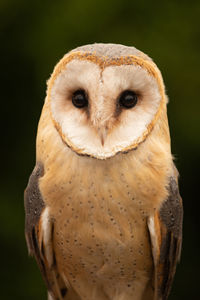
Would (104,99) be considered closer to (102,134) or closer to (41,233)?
(102,134)

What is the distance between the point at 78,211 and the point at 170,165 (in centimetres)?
37

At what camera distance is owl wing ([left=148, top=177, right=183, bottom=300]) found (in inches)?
77.8

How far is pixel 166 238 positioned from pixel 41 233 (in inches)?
18.7

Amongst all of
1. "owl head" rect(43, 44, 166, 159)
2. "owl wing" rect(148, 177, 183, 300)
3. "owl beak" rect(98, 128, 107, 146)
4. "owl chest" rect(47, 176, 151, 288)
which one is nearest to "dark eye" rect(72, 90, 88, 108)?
"owl head" rect(43, 44, 166, 159)

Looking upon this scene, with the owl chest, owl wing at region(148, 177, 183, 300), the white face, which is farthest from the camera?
owl wing at region(148, 177, 183, 300)

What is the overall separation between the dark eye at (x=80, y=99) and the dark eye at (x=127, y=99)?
4.5 inches

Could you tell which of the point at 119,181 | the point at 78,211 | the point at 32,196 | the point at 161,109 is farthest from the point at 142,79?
the point at 32,196

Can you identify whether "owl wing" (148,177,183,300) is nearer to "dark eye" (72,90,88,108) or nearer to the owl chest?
the owl chest

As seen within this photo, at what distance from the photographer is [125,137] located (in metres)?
1.75

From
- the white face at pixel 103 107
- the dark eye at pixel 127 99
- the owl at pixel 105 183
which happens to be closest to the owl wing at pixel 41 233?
the owl at pixel 105 183

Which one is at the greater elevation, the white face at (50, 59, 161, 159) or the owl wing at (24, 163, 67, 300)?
the white face at (50, 59, 161, 159)

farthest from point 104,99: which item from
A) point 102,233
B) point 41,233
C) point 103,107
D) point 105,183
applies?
point 41,233

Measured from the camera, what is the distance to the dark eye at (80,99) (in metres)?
1.74

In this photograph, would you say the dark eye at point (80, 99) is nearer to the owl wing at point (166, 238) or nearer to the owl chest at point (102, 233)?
the owl chest at point (102, 233)
